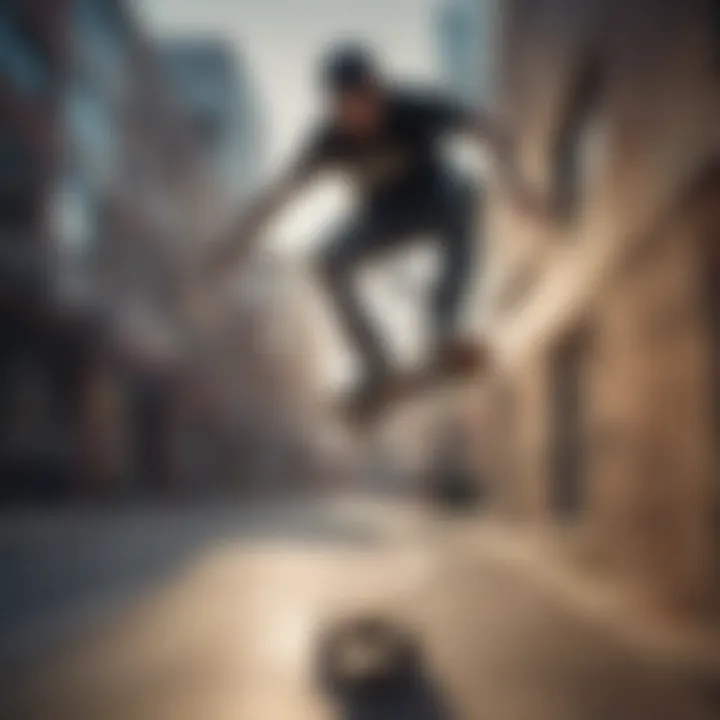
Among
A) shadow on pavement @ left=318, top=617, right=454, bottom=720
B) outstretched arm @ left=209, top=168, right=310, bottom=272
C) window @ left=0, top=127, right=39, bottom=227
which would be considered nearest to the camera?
shadow on pavement @ left=318, top=617, right=454, bottom=720

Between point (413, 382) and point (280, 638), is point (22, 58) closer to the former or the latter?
point (413, 382)

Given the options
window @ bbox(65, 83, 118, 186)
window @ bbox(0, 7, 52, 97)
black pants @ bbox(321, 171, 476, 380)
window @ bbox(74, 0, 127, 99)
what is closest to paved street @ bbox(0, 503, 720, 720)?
black pants @ bbox(321, 171, 476, 380)

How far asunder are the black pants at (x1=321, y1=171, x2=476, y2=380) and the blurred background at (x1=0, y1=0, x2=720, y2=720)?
9.4 inches

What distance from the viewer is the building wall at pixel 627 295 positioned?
4.13 metres

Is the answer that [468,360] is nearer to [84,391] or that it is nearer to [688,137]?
[688,137]

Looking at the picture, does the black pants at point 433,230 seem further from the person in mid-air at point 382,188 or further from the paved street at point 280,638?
the paved street at point 280,638

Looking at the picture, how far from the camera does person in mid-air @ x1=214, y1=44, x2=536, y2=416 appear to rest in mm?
3635

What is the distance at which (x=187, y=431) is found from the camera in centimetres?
2312

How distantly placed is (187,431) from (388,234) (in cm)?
1979

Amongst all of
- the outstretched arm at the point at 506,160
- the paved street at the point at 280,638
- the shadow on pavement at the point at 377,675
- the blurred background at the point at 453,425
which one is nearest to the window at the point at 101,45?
the blurred background at the point at 453,425

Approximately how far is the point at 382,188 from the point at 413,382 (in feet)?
3.32

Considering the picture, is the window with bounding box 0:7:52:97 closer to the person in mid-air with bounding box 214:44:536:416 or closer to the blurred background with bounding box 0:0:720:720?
the blurred background with bounding box 0:0:720:720

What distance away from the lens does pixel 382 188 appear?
417 cm

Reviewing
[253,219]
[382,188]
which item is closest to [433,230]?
[382,188]
